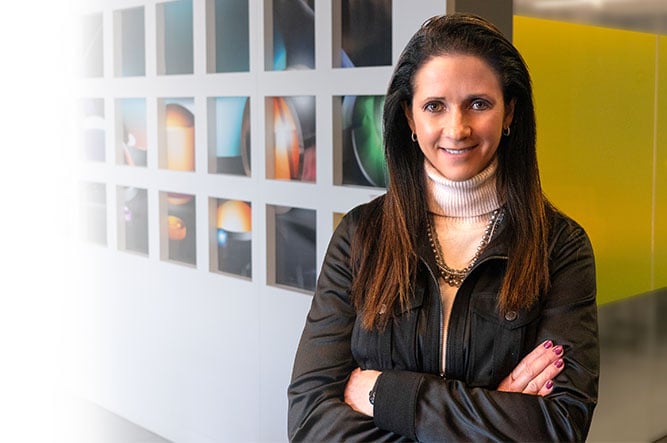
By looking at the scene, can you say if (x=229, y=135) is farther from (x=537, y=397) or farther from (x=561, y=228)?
(x=537, y=397)

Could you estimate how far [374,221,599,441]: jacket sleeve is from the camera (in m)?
1.61

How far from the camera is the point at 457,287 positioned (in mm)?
1689

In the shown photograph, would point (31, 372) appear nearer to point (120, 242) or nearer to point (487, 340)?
point (120, 242)

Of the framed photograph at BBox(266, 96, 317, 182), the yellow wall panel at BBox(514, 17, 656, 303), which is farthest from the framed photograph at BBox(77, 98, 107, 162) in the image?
the yellow wall panel at BBox(514, 17, 656, 303)

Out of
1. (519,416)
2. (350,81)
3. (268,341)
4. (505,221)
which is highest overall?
(350,81)

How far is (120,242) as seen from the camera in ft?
11.1

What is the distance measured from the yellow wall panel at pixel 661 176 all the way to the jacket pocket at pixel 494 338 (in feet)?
5.69

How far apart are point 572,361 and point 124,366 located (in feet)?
7.06

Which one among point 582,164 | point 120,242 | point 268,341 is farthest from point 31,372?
point 582,164

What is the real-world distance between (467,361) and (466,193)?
0.29 meters

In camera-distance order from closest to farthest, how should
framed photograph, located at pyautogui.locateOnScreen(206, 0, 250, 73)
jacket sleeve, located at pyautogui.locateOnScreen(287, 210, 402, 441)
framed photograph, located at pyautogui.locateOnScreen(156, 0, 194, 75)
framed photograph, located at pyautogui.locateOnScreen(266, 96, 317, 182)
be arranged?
→ jacket sleeve, located at pyautogui.locateOnScreen(287, 210, 402, 441) < framed photograph, located at pyautogui.locateOnScreen(266, 96, 317, 182) < framed photograph, located at pyautogui.locateOnScreen(206, 0, 250, 73) < framed photograph, located at pyautogui.locateOnScreen(156, 0, 194, 75)

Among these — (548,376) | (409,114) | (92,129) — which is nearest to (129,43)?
(92,129)

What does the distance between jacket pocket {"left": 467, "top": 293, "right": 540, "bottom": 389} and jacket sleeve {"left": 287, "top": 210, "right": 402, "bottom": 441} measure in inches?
8.3

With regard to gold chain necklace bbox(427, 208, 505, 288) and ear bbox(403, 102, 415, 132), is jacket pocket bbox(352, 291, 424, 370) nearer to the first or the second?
gold chain necklace bbox(427, 208, 505, 288)
